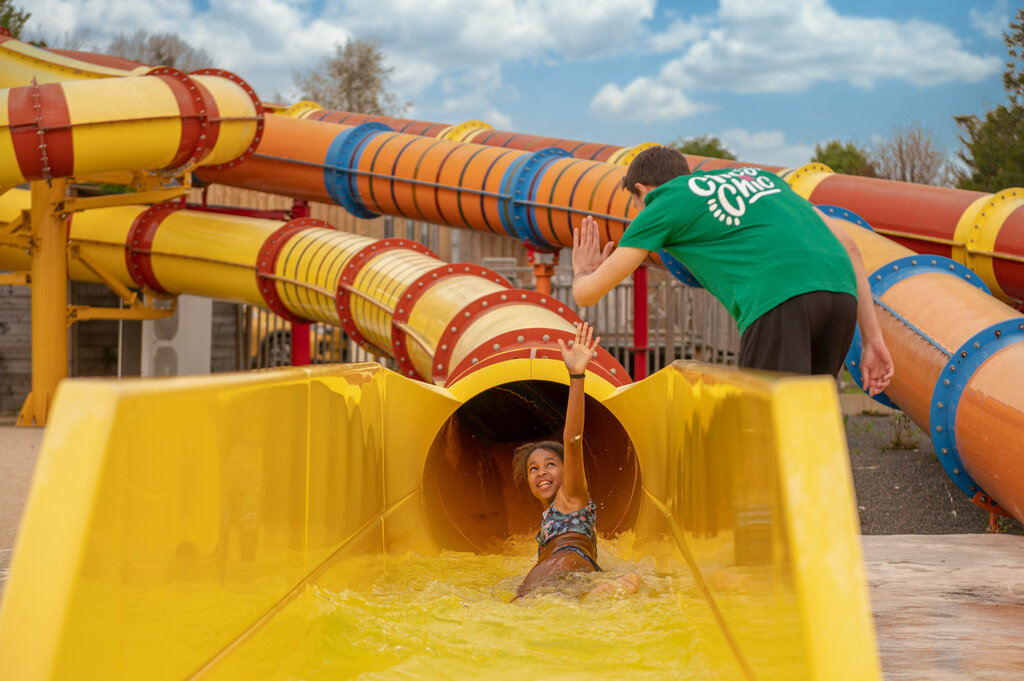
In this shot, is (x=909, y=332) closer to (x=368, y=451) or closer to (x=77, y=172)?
(x=368, y=451)

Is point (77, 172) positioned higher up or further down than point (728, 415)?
higher up

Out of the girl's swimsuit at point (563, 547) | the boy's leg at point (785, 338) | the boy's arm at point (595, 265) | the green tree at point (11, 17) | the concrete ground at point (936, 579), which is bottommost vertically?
the concrete ground at point (936, 579)

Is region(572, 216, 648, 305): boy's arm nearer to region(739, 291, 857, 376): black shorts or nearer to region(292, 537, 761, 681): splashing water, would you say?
region(739, 291, 857, 376): black shorts

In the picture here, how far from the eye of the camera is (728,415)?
1.99 m

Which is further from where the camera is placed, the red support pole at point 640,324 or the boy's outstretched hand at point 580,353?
the red support pole at point 640,324

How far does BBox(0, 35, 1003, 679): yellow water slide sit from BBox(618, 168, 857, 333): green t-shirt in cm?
43

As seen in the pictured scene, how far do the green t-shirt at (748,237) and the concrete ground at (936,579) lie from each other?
1.02m

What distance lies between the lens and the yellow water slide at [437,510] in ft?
4.63

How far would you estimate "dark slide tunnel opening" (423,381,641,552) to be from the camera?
4438 millimetres

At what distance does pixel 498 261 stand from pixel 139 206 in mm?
6088

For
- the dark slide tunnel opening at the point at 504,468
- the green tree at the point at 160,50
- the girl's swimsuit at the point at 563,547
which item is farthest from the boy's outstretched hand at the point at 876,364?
the green tree at the point at 160,50

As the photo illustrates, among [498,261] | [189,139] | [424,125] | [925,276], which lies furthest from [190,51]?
[925,276]

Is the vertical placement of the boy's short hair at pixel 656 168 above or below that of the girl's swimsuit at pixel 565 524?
above

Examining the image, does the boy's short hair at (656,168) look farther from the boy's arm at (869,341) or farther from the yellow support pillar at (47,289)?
the yellow support pillar at (47,289)
